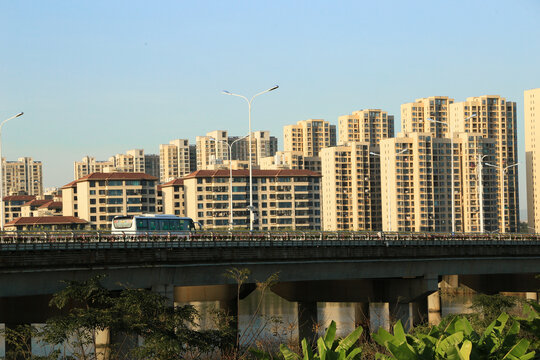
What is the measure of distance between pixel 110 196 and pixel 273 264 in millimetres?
131104

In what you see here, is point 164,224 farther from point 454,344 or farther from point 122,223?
point 454,344

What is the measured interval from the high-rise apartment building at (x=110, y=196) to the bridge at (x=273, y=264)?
113m

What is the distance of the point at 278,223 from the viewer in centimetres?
19550

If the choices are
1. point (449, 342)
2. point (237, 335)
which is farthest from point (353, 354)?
point (237, 335)

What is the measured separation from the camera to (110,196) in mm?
182250

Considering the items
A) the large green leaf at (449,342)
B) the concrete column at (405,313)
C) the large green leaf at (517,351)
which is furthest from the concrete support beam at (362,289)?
the large green leaf at (449,342)

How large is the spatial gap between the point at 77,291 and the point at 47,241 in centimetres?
1523

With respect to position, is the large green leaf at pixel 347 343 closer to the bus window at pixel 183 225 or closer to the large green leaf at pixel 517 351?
the large green leaf at pixel 517 351

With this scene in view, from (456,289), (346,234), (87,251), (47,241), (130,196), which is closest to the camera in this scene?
(87,251)

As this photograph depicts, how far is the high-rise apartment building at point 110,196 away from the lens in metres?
181

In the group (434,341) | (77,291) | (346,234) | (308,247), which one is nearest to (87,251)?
(77,291)

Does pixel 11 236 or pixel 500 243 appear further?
pixel 500 243

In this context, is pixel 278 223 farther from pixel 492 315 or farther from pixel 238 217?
pixel 492 315

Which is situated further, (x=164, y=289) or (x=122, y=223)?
(x=122, y=223)
